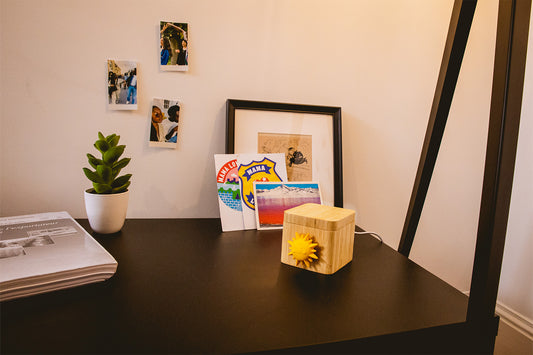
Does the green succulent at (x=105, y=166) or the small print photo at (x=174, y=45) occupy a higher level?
the small print photo at (x=174, y=45)

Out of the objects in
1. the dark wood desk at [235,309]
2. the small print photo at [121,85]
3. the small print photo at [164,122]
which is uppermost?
the small print photo at [121,85]

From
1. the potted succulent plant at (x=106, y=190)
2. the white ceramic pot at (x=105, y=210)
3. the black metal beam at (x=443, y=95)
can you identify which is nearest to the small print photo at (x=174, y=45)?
the potted succulent plant at (x=106, y=190)

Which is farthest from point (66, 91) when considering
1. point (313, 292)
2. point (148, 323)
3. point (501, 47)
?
point (501, 47)

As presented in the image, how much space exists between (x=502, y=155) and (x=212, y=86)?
74 cm

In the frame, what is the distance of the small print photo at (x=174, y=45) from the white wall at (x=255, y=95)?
0.06 ft

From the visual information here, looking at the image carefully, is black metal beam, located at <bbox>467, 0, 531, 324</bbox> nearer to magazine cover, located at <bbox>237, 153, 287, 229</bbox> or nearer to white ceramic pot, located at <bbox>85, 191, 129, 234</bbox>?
magazine cover, located at <bbox>237, 153, 287, 229</bbox>

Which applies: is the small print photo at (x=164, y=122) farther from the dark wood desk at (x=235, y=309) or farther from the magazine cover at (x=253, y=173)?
the dark wood desk at (x=235, y=309)

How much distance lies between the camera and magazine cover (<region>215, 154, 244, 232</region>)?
0.85m

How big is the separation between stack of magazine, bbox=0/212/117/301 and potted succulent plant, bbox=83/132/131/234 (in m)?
0.08

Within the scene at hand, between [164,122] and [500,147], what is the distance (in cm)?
79

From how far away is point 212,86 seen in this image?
95 centimetres

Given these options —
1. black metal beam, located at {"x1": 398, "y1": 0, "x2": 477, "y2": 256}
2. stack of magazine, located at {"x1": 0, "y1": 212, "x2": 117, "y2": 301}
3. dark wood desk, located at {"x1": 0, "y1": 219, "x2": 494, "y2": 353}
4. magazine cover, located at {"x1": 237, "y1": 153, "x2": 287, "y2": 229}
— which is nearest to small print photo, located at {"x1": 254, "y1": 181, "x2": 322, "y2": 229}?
magazine cover, located at {"x1": 237, "y1": 153, "x2": 287, "y2": 229}

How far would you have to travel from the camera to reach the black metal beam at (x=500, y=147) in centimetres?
47

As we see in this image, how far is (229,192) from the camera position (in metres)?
0.87
